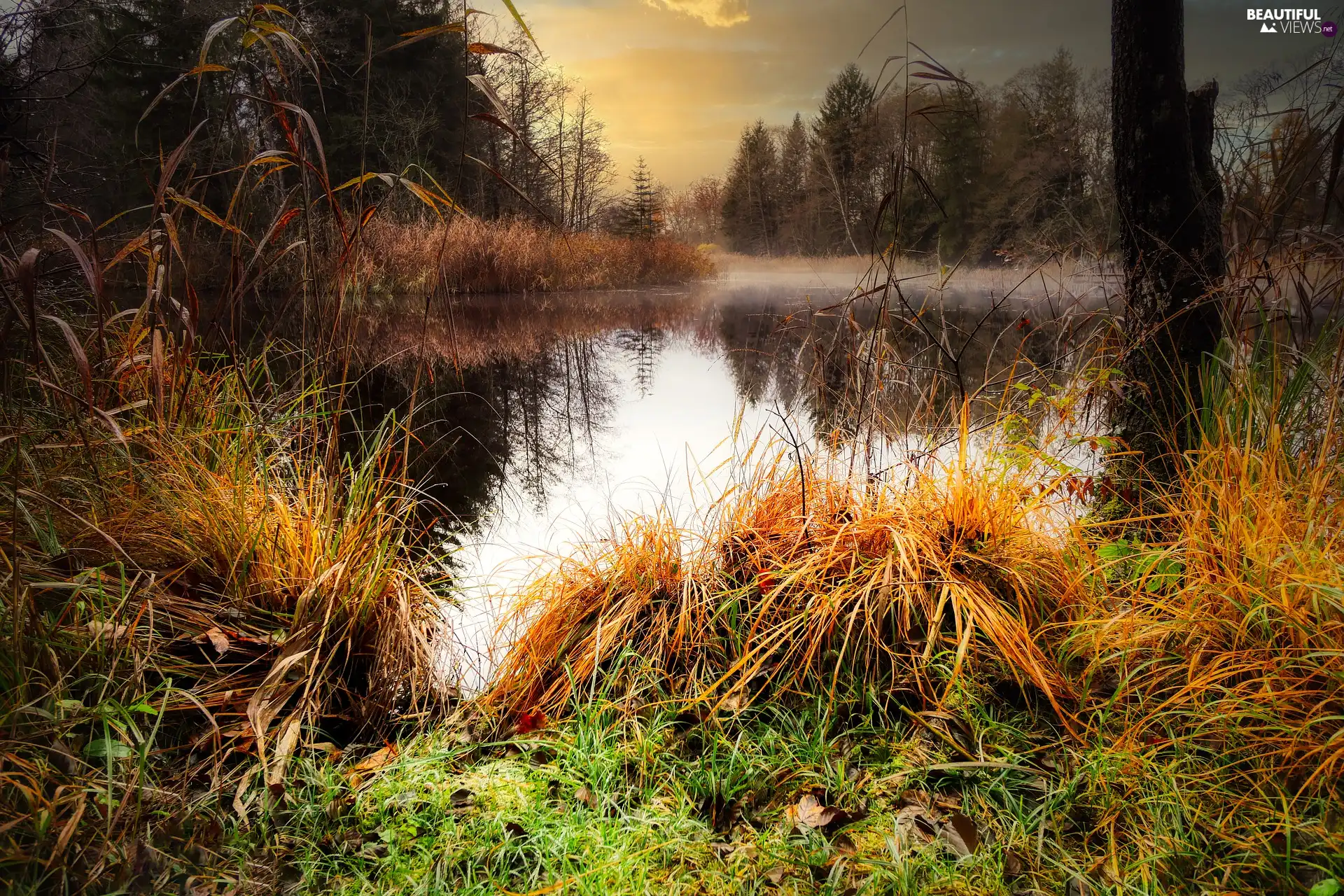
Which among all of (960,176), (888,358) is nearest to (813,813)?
(888,358)

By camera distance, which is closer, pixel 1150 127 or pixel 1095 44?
pixel 1150 127

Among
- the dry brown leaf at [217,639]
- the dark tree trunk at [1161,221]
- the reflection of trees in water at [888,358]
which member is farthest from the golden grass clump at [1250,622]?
the dry brown leaf at [217,639]

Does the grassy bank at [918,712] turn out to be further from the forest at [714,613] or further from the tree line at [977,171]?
the tree line at [977,171]

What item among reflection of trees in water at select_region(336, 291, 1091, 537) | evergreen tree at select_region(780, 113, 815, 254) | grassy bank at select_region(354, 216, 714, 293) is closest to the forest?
reflection of trees in water at select_region(336, 291, 1091, 537)

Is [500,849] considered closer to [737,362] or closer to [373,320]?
[737,362]

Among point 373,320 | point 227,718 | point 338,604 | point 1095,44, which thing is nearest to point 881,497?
point 338,604

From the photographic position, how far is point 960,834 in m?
1.16

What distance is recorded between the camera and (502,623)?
183 cm

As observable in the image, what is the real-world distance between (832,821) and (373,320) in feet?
27.8

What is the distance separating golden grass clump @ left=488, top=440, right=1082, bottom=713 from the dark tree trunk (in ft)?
2.52

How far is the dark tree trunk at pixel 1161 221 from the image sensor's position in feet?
7.20

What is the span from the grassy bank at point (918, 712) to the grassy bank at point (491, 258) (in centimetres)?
886

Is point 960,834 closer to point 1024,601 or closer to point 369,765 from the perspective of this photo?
point 1024,601

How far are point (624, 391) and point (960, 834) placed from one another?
180 inches
